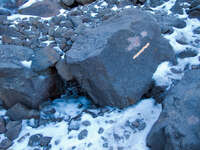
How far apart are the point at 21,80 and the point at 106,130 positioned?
1.10 m

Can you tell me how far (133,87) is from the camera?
7.02 ft

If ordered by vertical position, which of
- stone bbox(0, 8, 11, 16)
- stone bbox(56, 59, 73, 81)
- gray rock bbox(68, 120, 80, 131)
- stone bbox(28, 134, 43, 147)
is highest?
stone bbox(0, 8, 11, 16)

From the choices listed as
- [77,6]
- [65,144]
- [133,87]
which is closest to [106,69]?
[133,87]

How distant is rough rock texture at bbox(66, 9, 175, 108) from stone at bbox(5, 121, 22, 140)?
81 centimetres

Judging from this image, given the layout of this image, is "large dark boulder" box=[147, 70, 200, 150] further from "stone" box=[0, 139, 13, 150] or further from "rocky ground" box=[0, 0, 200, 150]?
"stone" box=[0, 139, 13, 150]

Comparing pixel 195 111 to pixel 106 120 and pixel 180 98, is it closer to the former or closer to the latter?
pixel 180 98

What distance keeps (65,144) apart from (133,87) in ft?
2.92

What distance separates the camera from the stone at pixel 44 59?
2.33 metres

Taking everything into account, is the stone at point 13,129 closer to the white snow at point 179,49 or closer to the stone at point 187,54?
the white snow at point 179,49

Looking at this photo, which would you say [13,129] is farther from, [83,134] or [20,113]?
[83,134]

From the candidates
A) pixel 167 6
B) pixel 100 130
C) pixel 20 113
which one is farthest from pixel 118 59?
pixel 167 6

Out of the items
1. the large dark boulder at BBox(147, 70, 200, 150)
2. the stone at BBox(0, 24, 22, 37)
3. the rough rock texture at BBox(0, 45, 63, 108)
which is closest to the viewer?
the large dark boulder at BBox(147, 70, 200, 150)

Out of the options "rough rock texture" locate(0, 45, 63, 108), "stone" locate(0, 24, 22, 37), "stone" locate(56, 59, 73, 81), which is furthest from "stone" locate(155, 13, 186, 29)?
"stone" locate(0, 24, 22, 37)

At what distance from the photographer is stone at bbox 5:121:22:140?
2.13 m
